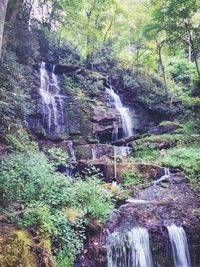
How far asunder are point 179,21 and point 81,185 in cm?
1190

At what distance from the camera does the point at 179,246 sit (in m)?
7.30

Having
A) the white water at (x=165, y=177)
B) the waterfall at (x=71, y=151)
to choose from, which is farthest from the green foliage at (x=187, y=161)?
the waterfall at (x=71, y=151)

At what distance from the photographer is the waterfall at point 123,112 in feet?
55.1

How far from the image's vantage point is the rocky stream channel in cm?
699

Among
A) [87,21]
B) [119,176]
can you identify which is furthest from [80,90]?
[119,176]

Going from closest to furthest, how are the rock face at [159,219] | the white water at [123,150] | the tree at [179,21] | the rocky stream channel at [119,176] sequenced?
the rocky stream channel at [119,176], the rock face at [159,219], the white water at [123,150], the tree at [179,21]

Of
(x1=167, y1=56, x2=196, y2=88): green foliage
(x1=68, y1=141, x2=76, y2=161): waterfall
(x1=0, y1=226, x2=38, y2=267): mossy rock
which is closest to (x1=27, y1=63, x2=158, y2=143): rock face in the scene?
(x1=68, y1=141, x2=76, y2=161): waterfall

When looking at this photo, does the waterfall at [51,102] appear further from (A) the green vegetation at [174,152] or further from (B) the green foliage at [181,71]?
(B) the green foliage at [181,71]

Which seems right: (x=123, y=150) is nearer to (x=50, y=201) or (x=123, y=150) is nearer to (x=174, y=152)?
(x=174, y=152)

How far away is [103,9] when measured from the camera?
20766mm

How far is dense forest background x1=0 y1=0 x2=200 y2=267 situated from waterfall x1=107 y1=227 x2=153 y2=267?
56cm

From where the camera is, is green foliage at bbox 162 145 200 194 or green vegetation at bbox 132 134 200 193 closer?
green foliage at bbox 162 145 200 194

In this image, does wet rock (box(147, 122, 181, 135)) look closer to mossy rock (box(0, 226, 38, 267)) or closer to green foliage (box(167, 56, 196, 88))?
green foliage (box(167, 56, 196, 88))

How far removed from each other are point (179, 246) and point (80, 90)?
11.5m
